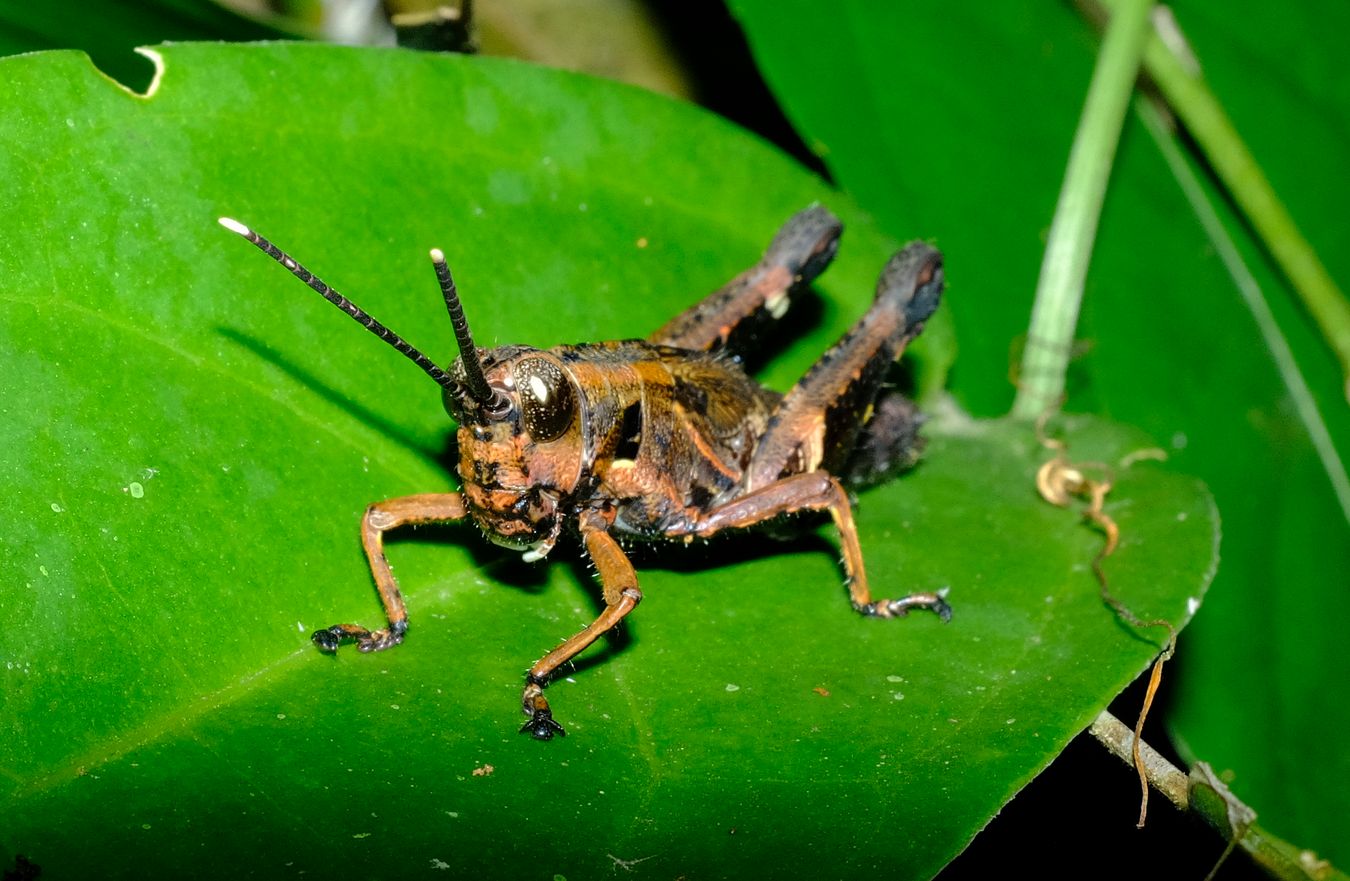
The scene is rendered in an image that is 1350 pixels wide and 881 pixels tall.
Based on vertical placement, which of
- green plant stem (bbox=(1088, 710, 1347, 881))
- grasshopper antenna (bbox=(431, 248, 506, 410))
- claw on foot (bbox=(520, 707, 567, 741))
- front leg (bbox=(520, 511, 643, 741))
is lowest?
green plant stem (bbox=(1088, 710, 1347, 881))

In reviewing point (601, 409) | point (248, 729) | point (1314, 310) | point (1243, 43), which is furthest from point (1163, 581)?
point (1243, 43)

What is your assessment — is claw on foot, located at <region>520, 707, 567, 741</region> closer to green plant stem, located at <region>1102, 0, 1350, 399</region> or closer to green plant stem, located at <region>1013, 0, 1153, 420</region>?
green plant stem, located at <region>1013, 0, 1153, 420</region>

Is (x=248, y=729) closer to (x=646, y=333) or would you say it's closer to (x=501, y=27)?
(x=646, y=333)

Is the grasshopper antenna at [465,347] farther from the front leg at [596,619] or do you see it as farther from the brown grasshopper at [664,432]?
the front leg at [596,619]

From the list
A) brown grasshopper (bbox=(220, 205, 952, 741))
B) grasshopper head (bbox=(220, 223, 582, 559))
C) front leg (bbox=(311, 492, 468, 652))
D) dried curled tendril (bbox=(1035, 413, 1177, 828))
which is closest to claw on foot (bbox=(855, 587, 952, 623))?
brown grasshopper (bbox=(220, 205, 952, 741))

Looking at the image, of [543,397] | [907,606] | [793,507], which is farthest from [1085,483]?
[543,397]

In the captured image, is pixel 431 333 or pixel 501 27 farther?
pixel 501 27

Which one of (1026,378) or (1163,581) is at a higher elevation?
(1026,378)
